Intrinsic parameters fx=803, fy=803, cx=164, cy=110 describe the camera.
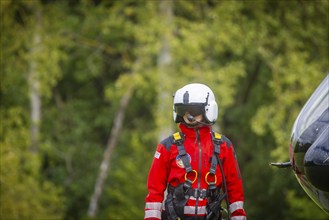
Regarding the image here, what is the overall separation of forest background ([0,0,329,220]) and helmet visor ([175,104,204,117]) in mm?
10509

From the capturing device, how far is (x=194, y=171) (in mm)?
6184

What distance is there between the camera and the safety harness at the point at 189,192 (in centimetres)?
618

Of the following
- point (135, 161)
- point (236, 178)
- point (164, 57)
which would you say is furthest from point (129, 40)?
point (236, 178)

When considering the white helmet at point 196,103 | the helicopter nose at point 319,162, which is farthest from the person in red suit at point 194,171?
the helicopter nose at point 319,162

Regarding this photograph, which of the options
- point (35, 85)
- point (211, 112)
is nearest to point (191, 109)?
point (211, 112)

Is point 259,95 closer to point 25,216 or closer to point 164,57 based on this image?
point 164,57

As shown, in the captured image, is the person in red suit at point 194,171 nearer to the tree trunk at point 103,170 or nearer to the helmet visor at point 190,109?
the helmet visor at point 190,109

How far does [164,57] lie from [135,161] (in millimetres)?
4329

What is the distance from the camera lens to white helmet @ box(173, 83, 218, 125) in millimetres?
6305

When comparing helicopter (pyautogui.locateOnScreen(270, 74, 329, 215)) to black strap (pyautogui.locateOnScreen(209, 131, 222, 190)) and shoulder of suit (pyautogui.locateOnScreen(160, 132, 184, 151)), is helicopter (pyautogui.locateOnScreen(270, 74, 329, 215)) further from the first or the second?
shoulder of suit (pyautogui.locateOnScreen(160, 132, 184, 151))

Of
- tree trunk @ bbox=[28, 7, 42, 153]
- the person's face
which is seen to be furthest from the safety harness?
tree trunk @ bbox=[28, 7, 42, 153]

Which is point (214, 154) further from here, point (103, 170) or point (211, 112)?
point (103, 170)

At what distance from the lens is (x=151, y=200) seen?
20.3 feet

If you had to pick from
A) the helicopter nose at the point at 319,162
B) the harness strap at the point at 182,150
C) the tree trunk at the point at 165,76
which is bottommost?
the helicopter nose at the point at 319,162
